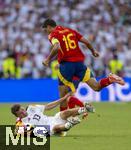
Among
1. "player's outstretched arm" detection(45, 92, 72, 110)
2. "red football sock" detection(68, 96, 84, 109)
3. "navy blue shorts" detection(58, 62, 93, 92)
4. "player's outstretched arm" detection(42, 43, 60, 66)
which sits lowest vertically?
"player's outstretched arm" detection(45, 92, 72, 110)

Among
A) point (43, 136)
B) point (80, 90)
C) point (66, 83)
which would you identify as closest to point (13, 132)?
point (43, 136)

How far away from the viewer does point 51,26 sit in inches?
579

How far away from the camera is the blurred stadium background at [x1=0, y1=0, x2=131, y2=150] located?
2447 centimetres

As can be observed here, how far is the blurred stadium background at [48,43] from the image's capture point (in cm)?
2456

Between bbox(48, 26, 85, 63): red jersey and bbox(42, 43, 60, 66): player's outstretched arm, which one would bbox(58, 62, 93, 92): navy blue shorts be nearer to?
bbox(48, 26, 85, 63): red jersey

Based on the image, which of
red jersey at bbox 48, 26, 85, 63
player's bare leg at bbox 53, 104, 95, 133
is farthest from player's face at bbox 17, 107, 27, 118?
red jersey at bbox 48, 26, 85, 63

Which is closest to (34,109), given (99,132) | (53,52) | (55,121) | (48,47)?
(55,121)

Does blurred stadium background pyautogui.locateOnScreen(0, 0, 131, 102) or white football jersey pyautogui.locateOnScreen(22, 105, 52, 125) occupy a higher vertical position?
blurred stadium background pyautogui.locateOnScreen(0, 0, 131, 102)

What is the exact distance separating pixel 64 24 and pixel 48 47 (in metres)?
1.92

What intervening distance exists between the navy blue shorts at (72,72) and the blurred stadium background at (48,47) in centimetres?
289

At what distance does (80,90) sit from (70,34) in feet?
31.4

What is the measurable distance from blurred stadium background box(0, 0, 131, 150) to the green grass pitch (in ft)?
0.31

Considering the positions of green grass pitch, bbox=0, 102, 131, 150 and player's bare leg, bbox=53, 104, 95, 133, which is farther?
player's bare leg, bbox=53, 104, 95, 133

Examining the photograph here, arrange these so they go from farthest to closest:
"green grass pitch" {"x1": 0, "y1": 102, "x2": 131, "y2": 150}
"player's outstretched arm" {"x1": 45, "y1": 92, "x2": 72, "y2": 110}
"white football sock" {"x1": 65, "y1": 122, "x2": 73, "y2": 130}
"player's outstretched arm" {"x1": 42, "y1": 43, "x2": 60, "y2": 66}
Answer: "player's outstretched arm" {"x1": 42, "y1": 43, "x2": 60, "y2": 66}, "player's outstretched arm" {"x1": 45, "y1": 92, "x2": 72, "y2": 110}, "white football sock" {"x1": 65, "y1": 122, "x2": 73, "y2": 130}, "green grass pitch" {"x1": 0, "y1": 102, "x2": 131, "y2": 150}
